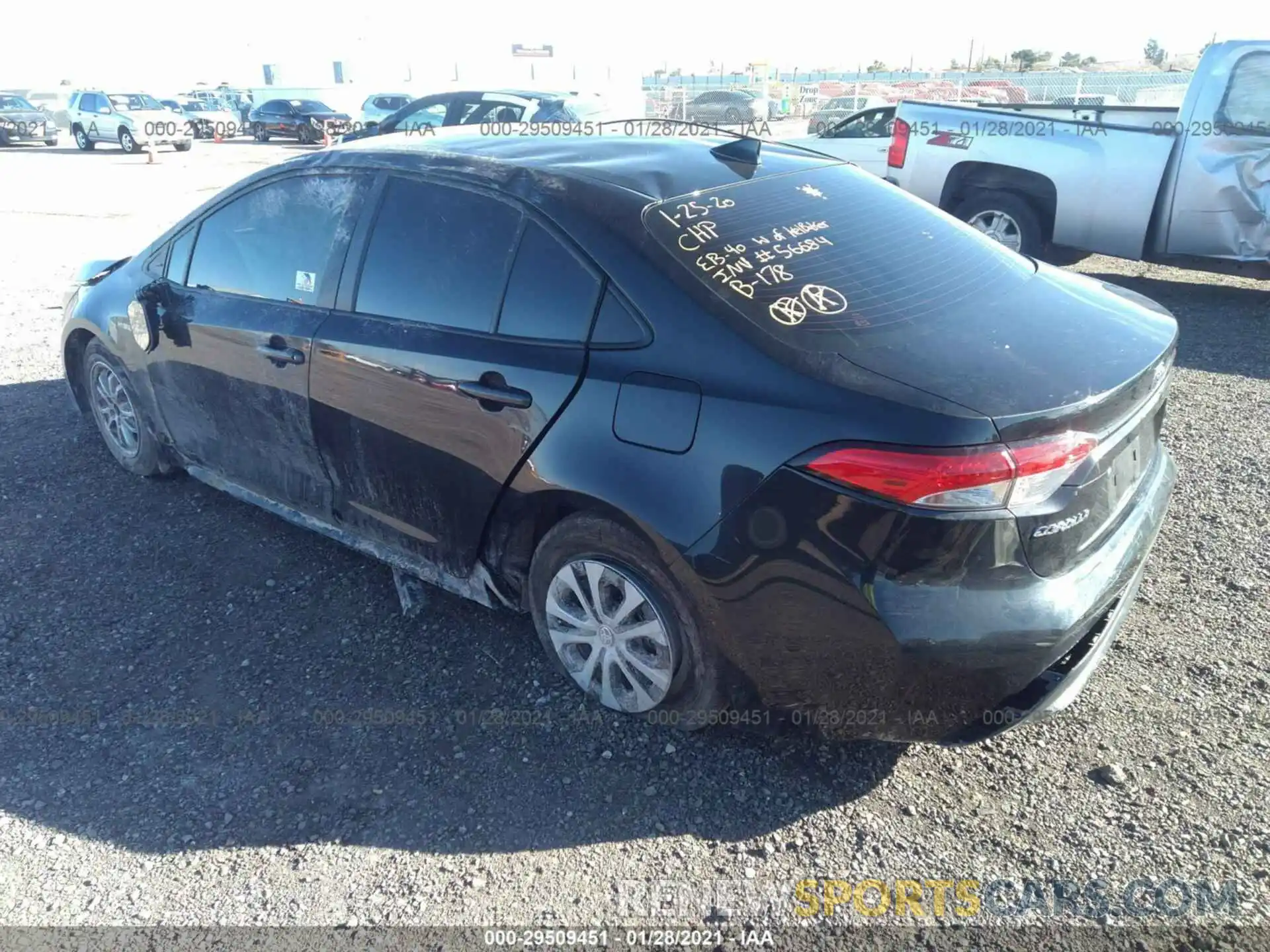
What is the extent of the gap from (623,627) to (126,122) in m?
29.8

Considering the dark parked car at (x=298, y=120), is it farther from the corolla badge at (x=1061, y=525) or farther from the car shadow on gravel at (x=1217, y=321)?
the corolla badge at (x=1061, y=525)

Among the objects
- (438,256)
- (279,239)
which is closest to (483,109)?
(279,239)

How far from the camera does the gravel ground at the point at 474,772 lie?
95.0 inches

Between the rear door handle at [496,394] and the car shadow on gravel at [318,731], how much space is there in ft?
3.33

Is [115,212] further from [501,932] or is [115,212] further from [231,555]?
[501,932]

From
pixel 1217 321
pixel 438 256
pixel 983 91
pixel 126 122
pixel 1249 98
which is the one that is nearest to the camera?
pixel 438 256

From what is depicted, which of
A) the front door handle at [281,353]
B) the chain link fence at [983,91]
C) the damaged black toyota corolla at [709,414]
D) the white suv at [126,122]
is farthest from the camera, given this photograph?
the white suv at [126,122]

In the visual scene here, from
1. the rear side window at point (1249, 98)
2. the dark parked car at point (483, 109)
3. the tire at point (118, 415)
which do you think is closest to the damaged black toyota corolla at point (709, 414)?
the tire at point (118, 415)

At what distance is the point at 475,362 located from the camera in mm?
2900

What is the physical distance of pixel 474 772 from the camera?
280 centimetres

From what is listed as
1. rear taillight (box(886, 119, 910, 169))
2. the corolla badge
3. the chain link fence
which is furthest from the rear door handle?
the chain link fence

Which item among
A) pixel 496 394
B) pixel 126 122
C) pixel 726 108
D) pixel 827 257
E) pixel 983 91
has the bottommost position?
pixel 726 108

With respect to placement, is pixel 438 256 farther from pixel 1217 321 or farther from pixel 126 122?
pixel 126 122

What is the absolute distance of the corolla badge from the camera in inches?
88.7
